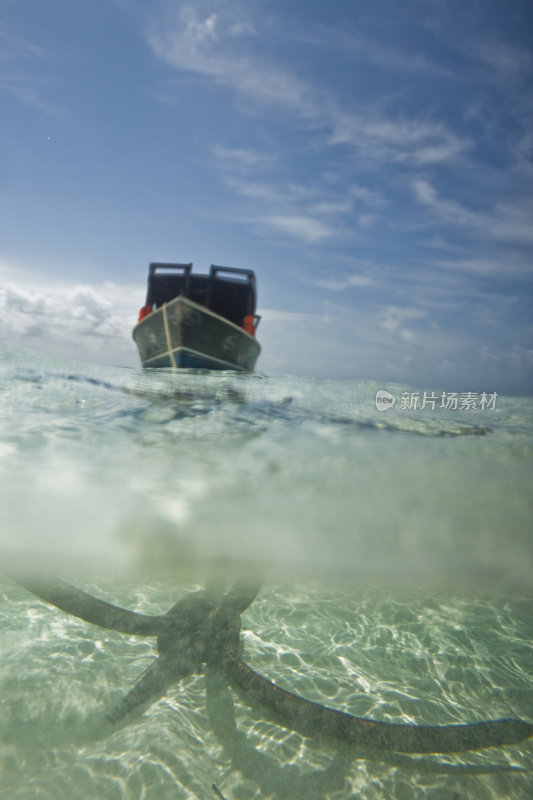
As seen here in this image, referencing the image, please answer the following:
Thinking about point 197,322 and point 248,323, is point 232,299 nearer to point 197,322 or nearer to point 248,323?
point 248,323

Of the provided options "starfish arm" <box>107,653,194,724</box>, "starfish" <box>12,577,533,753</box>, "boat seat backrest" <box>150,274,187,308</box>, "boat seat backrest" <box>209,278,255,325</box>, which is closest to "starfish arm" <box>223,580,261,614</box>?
"starfish" <box>12,577,533,753</box>

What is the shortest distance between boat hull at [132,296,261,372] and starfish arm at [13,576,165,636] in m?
10.9

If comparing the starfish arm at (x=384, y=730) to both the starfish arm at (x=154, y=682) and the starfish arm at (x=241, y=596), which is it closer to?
the starfish arm at (x=154, y=682)

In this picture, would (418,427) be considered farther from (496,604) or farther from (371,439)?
(496,604)

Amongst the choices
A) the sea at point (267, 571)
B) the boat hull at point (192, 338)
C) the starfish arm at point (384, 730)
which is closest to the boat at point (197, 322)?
the boat hull at point (192, 338)

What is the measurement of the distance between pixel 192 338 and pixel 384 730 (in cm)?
1373

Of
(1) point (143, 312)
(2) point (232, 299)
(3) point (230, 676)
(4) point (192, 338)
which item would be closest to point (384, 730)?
(3) point (230, 676)

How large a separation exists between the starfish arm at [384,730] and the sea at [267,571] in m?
0.52

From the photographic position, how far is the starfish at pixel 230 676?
4.77 metres

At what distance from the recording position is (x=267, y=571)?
33.2 ft

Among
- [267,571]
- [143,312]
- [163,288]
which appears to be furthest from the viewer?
[163,288]

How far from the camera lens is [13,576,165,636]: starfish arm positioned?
5.72 meters

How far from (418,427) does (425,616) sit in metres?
4.56

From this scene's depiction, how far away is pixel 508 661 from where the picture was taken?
7398mm
